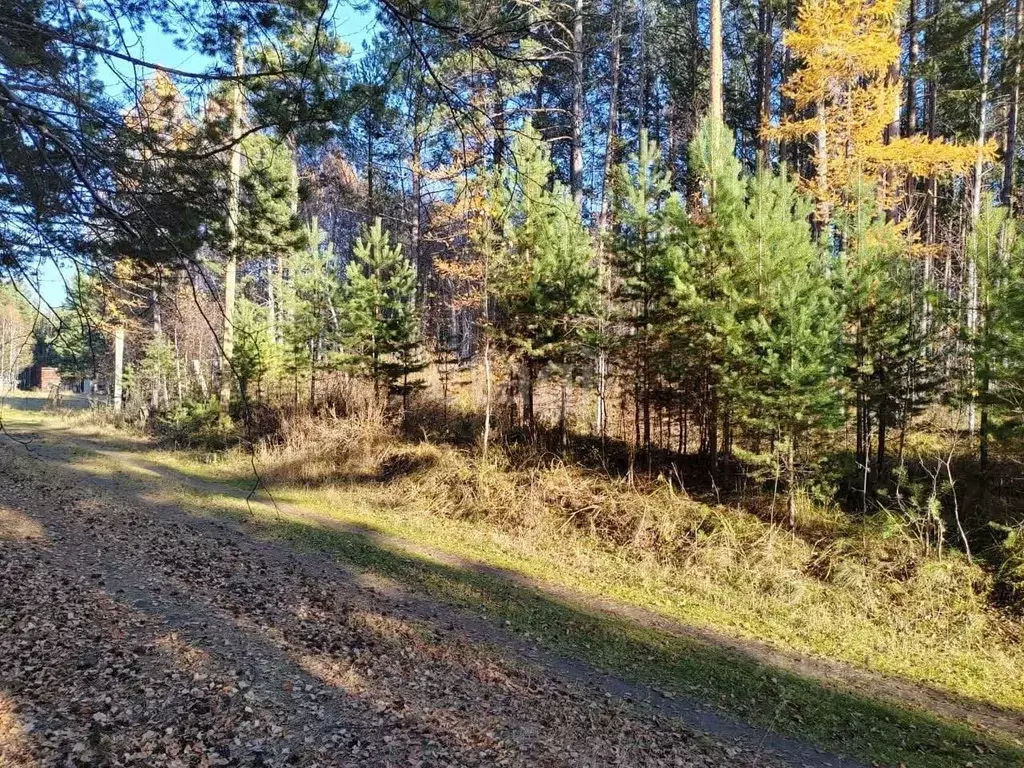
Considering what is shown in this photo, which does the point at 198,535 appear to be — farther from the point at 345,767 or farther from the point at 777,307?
the point at 777,307

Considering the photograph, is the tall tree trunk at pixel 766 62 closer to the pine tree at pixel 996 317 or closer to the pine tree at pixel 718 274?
the pine tree at pixel 718 274

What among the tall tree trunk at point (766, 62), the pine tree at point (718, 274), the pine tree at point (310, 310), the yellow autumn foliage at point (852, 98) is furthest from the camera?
the pine tree at point (310, 310)

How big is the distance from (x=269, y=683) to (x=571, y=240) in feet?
34.2

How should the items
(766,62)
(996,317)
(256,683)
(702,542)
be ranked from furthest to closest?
(766,62) → (702,542) → (996,317) → (256,683)

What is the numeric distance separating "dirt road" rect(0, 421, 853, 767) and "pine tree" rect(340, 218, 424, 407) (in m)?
10.3

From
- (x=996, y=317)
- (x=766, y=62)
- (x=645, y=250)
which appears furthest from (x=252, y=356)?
(x=996, y=317)

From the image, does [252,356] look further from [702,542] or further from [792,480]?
[792,480]

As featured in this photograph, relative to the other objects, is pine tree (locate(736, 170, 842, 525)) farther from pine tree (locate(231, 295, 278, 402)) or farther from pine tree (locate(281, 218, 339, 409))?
pine tree (locate(231, 295, 278, 402))

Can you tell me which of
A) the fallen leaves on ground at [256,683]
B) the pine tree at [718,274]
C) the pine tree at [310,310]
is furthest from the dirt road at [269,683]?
the pine tree at [310,310]

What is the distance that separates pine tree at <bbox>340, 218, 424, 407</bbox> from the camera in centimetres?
1705

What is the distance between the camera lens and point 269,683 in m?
4.51

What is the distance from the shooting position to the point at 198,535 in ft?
28.3

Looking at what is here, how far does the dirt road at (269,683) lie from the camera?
146 inches

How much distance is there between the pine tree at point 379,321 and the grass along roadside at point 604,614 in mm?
4296
